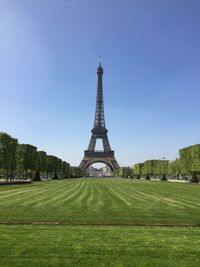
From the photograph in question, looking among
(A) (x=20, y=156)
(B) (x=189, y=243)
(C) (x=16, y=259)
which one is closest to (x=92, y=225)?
(B) (x=189, y=243)

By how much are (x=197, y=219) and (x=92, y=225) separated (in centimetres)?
566

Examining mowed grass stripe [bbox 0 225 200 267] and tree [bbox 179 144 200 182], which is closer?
mowed grass stripe [bbox 0 225 200 267]

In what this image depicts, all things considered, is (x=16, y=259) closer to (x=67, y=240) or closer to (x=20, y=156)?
(x=67, y=240)

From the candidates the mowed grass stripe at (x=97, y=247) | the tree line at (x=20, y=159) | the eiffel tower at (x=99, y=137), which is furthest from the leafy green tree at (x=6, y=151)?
the eiffel tower at (x=99, y=137)

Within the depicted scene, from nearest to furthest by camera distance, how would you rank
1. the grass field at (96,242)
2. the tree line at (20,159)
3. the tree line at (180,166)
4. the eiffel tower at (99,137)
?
the grass field at (96,242) < the tree line at (20,159) < the tree line at (180,166) < the eiffel tower at (99,137)

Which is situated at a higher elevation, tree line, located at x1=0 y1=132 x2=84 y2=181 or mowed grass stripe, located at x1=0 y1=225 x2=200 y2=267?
tree line, located at x1=0 y1=132 x2=84 y2=181

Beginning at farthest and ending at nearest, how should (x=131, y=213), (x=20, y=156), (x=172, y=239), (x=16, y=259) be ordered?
(x=20, y=156) → (x=131, y=213) → (x=172, y=239) → (x=16, y=259)

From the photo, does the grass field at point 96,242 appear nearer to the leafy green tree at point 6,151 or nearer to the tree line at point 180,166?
the leafy green tree at point 6,151

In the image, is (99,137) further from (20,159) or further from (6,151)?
(6,151)

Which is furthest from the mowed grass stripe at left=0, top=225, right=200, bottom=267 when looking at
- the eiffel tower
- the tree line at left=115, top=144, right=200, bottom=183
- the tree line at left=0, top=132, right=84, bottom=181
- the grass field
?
the eiffel tower

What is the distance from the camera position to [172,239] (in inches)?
443

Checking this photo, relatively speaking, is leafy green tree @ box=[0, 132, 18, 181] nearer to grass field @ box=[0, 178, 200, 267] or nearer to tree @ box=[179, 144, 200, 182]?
tree @ box=[179, 144, 200, 182]

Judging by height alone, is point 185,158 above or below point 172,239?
above

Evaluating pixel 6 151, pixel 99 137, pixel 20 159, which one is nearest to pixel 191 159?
pixel 20 159
